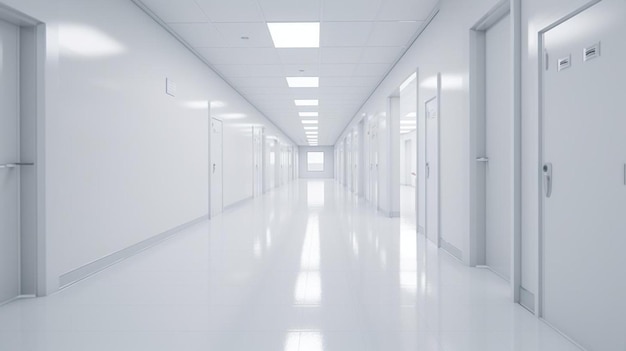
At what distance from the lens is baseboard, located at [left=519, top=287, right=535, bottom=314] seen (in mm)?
3166

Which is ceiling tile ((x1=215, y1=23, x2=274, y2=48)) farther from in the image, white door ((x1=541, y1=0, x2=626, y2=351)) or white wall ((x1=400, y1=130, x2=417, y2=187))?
white wall ((x1=400, y1=130, x2=417, y2=187))

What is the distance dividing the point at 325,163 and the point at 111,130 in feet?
106

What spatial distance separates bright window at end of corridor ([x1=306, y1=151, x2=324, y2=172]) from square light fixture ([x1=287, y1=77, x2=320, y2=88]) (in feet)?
87.2

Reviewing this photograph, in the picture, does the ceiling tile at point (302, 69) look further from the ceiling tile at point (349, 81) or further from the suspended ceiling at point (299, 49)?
the ceiling tile at point (349, 81)

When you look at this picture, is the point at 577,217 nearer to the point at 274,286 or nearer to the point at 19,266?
the point at 274,286

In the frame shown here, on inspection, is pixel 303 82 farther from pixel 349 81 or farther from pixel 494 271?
pixel 494 271

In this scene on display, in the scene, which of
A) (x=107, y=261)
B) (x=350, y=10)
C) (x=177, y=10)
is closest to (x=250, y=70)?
(x=177, y=10)

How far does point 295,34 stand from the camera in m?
6.50

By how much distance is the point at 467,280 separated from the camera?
4.06 metres

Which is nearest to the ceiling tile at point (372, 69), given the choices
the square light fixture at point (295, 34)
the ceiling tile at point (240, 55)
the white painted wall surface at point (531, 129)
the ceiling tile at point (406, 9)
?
the square light fixture at point (295, 34)

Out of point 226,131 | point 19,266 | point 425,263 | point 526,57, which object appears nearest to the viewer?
point 526,57

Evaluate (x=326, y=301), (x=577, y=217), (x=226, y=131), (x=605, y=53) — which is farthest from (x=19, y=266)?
(x=226, y=131)

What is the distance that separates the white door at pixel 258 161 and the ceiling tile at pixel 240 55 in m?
6.25

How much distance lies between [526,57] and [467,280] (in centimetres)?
229
